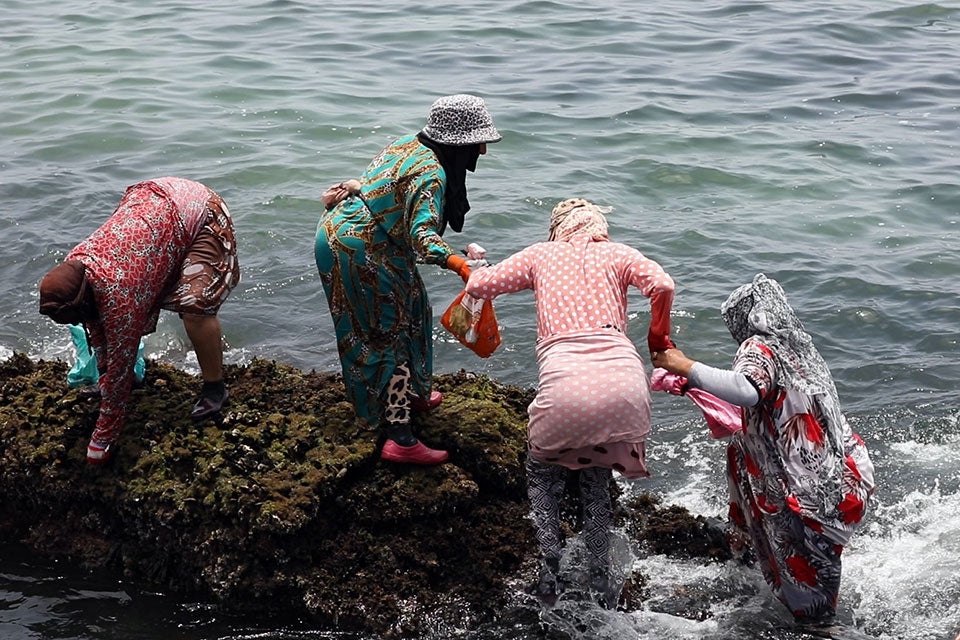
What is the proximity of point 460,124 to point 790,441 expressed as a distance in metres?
2.10

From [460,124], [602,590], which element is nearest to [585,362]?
[602,590]

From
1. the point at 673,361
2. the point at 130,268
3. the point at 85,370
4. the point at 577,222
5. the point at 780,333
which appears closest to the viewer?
the point at 673,361

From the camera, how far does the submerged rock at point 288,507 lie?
575cm

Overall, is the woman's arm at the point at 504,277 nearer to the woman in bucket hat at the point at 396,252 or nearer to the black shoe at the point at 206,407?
the woman in bucket hat at the point at 396,252

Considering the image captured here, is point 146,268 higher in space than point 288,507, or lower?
higher

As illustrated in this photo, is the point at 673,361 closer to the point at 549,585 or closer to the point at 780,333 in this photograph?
the point at 780,333

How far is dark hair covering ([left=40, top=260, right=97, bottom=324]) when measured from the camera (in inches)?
223

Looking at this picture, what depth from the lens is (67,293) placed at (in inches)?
224

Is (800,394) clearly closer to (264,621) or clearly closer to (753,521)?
(753,521)

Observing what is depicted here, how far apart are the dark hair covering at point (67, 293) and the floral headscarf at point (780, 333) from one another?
3.08m

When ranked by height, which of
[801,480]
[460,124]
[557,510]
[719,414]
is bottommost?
[557,510]

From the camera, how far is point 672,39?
698 inches

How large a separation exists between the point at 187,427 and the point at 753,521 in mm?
2950

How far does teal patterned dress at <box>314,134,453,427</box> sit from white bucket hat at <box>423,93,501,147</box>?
126mm
